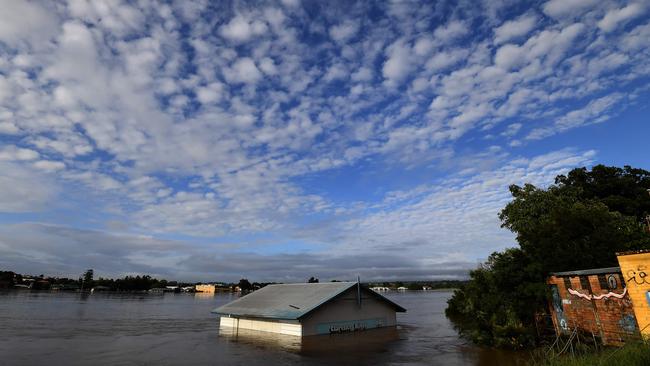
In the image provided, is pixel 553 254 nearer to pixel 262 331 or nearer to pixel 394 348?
pixel 394 348

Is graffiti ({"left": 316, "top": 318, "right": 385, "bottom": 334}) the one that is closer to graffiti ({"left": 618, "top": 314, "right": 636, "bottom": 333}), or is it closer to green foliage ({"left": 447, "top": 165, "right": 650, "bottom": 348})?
green foliage ({"left": 447, "top": 165, "right": 650, "bottom": 348})

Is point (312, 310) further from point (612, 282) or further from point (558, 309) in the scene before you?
point (612, 282)

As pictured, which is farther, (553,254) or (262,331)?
(262,331)

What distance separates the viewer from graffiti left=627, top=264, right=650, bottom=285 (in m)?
13.5

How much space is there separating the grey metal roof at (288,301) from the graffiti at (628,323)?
18.5 m

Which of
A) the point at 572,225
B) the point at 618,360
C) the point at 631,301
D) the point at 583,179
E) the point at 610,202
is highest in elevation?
the point at 583,179

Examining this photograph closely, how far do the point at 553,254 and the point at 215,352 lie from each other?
68.4ft

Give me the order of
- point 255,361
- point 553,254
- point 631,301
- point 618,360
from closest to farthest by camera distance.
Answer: point 618,360 < point 631,301 < point 255,361 < point 553,254

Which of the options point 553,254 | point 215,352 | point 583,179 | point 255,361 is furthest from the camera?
point 583,179

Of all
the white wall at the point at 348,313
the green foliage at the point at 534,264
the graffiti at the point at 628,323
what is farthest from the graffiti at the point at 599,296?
the white wall at the point at 348,313

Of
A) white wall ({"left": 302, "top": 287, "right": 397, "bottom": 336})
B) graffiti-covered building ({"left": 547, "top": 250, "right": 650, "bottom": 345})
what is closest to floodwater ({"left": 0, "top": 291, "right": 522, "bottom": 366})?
white wall ({"left": 302, "top": 287, "right": 397, "bottom": 336})

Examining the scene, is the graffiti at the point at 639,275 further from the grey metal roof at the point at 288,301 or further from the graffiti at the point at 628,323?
the grey metal roof at the point at 288,301

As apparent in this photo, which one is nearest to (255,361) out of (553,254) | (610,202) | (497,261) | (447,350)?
(447,350)

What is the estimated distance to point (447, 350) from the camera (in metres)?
23.3
